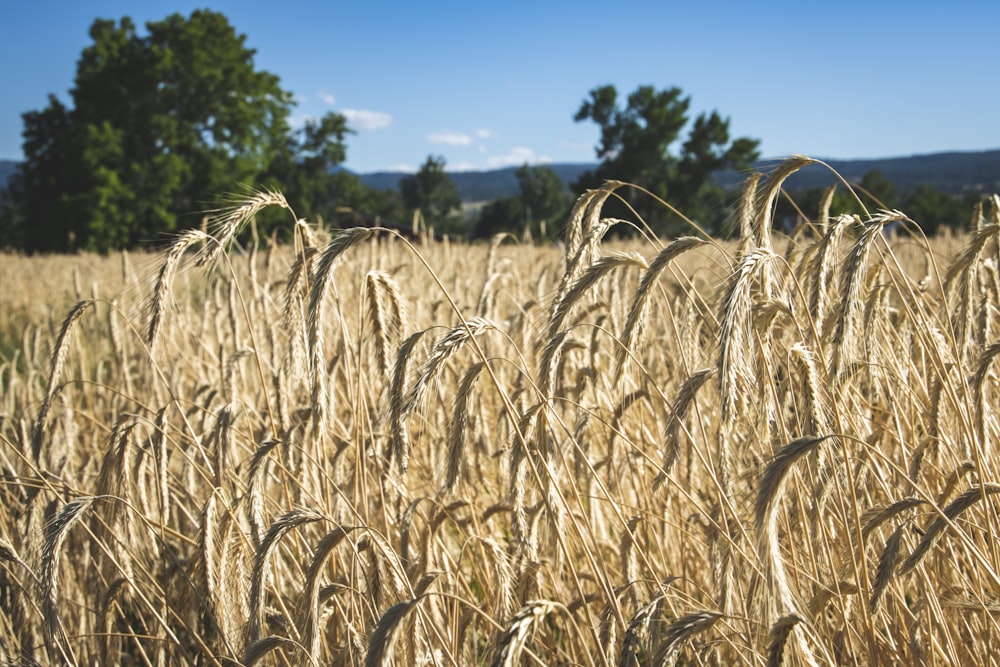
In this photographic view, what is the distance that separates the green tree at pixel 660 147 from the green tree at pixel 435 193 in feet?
109

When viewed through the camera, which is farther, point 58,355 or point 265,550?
point 58,355

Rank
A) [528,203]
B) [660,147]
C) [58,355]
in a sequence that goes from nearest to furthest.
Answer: [58,355] → [660,147] → [528,203]

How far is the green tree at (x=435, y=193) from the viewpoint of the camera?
81.3 m

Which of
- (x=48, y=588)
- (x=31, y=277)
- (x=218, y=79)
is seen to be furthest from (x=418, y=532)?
(x=218, y=79)

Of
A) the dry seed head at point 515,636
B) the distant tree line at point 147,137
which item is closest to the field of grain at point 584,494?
the dry seed head at point 515,636

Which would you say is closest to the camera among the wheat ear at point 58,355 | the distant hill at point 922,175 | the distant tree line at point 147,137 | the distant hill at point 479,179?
the wheat ear at point 58,355

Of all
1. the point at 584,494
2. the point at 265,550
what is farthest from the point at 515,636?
the point at 584,494

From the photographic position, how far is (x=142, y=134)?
31984 millimetres

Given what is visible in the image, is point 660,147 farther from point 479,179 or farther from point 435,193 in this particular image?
point 479,179

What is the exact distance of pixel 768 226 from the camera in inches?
71.6

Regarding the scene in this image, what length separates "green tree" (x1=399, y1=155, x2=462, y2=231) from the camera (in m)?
81.3

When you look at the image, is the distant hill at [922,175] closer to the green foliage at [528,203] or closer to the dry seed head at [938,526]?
the green foliage at [528,203]

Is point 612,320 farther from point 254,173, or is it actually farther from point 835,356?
point 254,173

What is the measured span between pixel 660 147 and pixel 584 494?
161 ft
